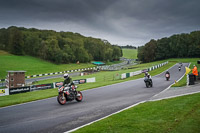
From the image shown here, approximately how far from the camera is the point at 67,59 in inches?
3391

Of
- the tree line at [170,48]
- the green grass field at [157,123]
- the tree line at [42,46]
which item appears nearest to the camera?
the green grass field at [157,123]

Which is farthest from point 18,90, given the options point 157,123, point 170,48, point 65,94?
point 170,48

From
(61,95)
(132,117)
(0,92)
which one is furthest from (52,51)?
(132,117)

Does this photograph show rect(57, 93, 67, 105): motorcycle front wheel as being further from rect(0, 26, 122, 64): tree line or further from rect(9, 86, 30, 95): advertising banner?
rect(0, 26, 122, 64): tree line

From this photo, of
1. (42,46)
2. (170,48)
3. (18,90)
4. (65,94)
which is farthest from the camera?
(170,48)

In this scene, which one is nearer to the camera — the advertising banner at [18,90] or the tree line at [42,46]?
the advertising banner at [18,90]

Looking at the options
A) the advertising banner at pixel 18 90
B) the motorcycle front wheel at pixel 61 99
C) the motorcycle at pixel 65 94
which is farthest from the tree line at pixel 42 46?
the motorcycle front wheel at pixel 61 99

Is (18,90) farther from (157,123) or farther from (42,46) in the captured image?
(42,46)

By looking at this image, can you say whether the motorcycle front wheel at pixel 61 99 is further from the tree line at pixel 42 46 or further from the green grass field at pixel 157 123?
the tree line at pixel 42 46

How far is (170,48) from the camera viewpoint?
4299 inches

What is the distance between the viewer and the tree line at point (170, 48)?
103m

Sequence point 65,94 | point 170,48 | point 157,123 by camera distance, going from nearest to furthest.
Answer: point 157,123 → point 65,94 → point 170,48

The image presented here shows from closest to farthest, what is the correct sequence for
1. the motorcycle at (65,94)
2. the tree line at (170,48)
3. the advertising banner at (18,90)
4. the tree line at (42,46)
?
the motorcycle at (65,94) < the advertising banner at (18,90) < the tree line at (42,46) < the tree line at (170,48)

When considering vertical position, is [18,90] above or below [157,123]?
below
